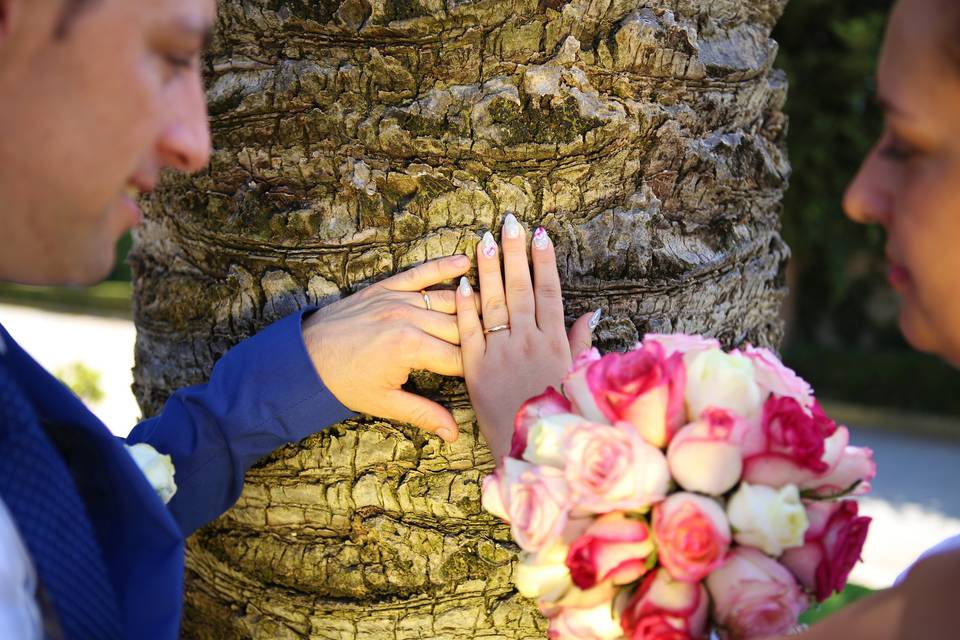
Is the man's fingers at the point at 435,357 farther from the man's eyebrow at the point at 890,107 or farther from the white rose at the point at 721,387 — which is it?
the man's eyebrow at the point at 890,107

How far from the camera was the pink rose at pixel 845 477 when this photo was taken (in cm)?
152

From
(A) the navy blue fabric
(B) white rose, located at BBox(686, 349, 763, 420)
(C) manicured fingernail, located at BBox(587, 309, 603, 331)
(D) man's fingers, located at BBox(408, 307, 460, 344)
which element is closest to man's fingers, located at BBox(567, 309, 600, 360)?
(C) manicured fingernail, located at BBox(587, 309, 603, 331)

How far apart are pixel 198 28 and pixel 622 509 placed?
0.97 metres

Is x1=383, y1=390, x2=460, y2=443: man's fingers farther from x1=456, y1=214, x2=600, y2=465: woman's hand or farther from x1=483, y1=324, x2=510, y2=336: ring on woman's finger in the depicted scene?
x1=483, y1=324, x2=510, y2=336: ring on woman's finger

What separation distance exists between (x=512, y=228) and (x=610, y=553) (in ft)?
2.59

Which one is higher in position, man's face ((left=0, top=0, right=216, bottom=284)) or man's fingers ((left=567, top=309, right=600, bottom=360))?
man's face ((left=0, top=0, right=216, bottom=284))

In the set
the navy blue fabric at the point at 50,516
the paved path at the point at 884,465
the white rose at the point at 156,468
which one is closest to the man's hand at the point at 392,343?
the white rose at the point at 156,468

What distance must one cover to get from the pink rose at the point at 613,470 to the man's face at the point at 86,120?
76 cm

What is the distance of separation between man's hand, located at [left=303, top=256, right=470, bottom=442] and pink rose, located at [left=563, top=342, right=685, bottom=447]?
0.56m

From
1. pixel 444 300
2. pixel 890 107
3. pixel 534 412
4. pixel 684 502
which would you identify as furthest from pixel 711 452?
pixel 444 300

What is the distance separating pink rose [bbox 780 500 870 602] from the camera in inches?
58.4

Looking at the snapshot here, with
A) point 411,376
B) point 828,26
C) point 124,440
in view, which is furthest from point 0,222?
point 828,26

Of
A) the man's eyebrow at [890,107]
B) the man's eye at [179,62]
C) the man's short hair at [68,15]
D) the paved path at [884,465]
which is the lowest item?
the paved path at [884,465]

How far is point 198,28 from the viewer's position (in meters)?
1.49
